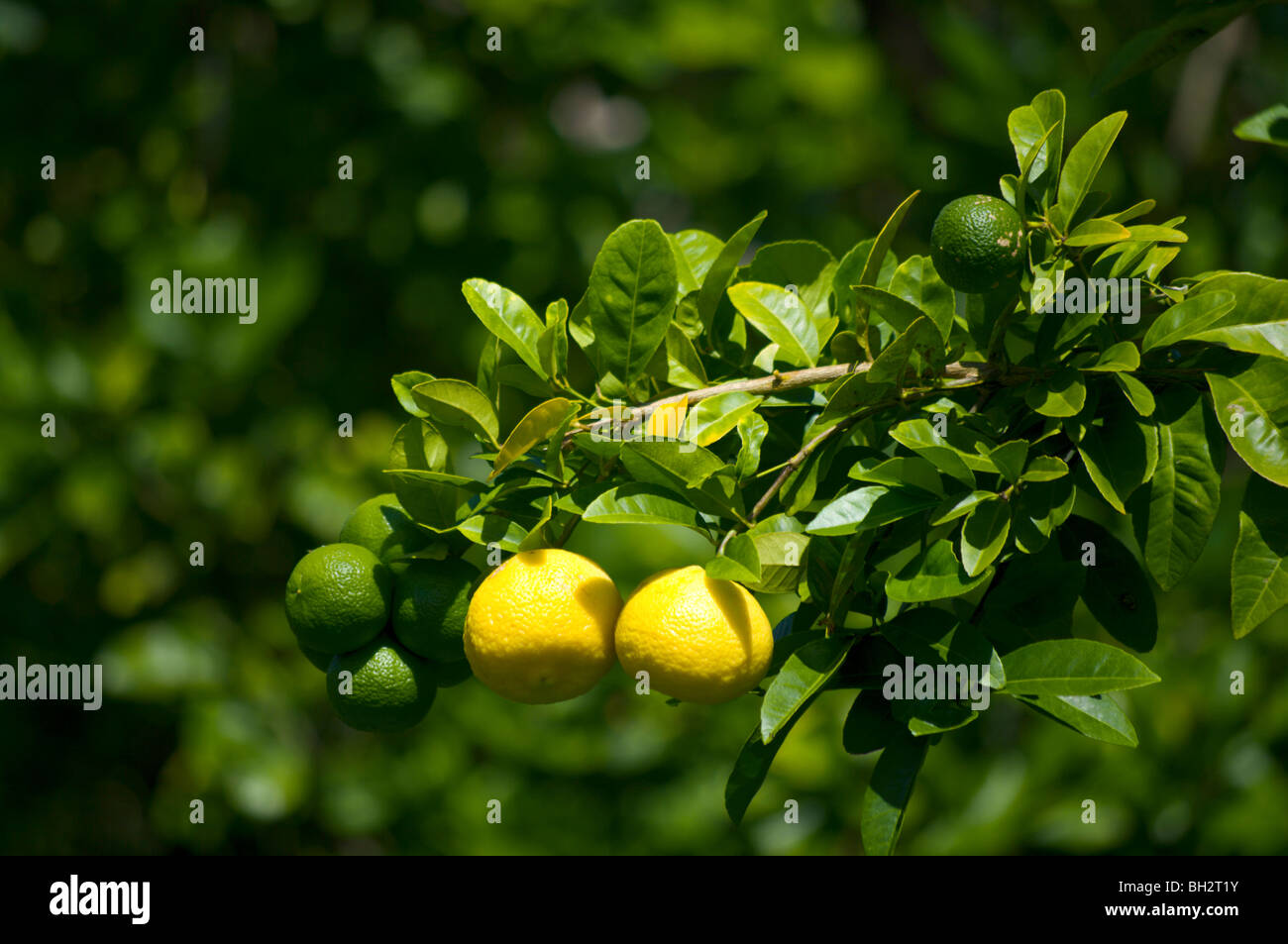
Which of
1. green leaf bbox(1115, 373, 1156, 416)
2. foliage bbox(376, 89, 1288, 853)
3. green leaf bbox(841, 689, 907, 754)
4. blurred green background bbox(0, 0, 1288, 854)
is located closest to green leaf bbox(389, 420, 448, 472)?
foliage bbox(376, 89, 1288, 853)

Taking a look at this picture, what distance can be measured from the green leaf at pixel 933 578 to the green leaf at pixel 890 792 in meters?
0.11

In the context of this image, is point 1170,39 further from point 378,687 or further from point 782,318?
point 378,687

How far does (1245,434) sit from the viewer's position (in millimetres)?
643

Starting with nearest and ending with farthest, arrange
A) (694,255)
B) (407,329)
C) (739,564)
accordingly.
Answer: (739,564) → (694,255) → (407,329)

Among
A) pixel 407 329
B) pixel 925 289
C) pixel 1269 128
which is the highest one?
pixel 407 329

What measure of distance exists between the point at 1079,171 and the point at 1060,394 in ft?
0.46

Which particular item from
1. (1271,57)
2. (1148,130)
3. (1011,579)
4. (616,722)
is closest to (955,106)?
(1148,130)

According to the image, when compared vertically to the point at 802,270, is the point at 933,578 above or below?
below

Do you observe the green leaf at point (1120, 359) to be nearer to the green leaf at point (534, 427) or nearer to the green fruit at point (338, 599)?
the green leaf at point (534, 427)

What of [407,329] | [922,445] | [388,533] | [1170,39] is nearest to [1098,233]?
[922,445]

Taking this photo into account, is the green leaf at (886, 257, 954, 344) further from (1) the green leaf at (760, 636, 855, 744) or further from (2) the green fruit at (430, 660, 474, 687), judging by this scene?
(2) the green fruit at (430, 660, 474, 687)

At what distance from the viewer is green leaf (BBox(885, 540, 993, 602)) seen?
626 mm

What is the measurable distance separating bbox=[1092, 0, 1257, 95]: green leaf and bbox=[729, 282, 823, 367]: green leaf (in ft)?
0.91

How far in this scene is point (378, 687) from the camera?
727 mm
